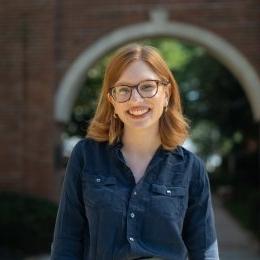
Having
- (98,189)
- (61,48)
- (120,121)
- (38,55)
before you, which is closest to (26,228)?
(38,55)

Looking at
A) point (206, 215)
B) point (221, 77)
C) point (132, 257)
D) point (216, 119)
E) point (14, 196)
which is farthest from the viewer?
point (216, 119)

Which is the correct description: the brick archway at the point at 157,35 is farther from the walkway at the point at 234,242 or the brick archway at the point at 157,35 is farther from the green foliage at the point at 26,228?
the walkway at the point at 234,242

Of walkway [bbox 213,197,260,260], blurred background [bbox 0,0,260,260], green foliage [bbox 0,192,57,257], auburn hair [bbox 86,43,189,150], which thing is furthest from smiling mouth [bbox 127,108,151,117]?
walkway [bbox 213,197,260,260]

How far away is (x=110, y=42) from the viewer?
9523 mm

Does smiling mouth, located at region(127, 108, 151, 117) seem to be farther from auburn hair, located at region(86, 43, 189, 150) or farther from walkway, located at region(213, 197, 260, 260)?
walkway, located at region(213, 197, 260, 260)

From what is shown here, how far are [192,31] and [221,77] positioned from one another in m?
8.13

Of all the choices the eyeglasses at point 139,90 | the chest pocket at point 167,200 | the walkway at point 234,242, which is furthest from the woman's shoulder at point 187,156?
the walkway at point 234,242

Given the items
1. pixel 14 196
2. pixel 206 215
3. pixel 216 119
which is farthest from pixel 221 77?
pixel 206 215

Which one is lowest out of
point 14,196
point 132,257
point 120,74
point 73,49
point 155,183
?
point 14,196

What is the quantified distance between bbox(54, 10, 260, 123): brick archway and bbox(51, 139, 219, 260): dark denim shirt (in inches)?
287

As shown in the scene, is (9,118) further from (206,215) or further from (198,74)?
(198,74)

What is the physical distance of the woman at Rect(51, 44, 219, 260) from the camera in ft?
7.11

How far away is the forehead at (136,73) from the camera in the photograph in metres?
2.24

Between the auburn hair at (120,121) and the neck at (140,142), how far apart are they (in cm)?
3
